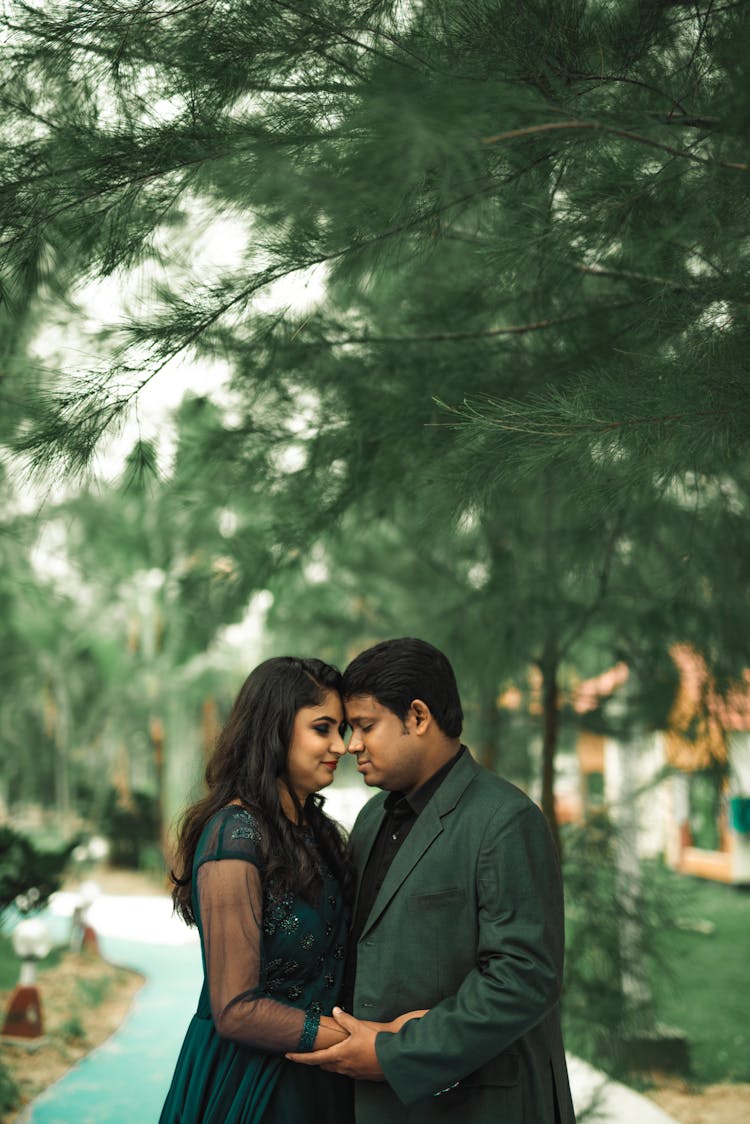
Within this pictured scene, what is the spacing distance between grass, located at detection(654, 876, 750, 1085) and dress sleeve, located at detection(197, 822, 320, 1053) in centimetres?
407

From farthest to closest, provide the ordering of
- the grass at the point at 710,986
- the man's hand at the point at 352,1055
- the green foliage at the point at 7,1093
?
1. the grass at the point at 710,986
2. the green foliage at the point at 7,1093
3. the man's hand at the point at 352,1055

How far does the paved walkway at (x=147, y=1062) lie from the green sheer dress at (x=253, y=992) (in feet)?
8.95

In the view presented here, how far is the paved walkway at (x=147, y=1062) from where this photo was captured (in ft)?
19.9

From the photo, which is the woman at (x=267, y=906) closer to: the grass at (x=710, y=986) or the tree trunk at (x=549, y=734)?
the tree trunk at (x=549, y=734)

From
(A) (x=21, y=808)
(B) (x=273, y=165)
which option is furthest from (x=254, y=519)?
(A) (x=21, y=808)

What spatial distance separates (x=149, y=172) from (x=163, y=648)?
16.1 metres

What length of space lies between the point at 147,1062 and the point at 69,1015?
5.68 feet

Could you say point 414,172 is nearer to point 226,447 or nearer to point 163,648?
point 226,447

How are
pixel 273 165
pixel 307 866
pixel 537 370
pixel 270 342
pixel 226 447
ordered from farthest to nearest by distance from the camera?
pixel 226 447, pixel 270 342, pixel 537 370, pixel 307 866, pixel 273 165

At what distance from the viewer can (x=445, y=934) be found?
2.53 metres

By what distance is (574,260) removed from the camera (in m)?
2.80

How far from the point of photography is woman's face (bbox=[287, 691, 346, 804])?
2809mm

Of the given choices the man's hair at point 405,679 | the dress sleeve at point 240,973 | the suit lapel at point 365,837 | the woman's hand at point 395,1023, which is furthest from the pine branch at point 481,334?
the woman's hand at point 395,1023

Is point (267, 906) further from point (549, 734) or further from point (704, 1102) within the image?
point (704, 1102)
